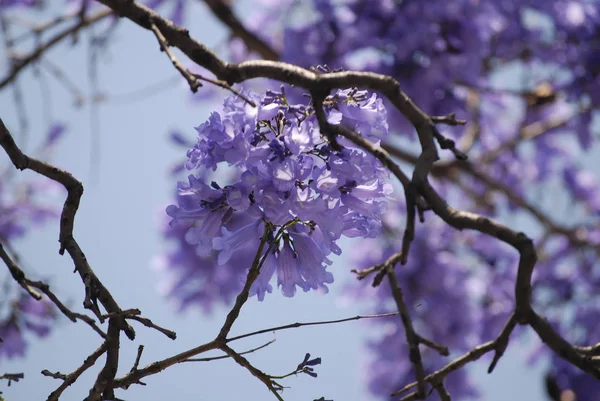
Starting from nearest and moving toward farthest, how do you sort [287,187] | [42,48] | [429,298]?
1. [287,187]
2. [42,48]
3. [429,298]

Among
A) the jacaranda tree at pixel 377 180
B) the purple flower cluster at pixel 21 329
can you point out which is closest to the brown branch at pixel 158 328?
the jacaranda tree at pixel 377 180

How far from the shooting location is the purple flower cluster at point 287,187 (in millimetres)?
1022

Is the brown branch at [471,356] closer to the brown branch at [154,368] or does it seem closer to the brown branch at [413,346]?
the brown branch at [413,346]

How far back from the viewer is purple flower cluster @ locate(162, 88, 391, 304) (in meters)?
1.02

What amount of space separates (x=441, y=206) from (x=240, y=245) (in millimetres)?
296

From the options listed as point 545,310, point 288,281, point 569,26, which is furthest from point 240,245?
point 545,310

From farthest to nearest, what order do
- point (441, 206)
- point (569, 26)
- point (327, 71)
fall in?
point (569, 26)
point (327, 71)
point (441, 206)

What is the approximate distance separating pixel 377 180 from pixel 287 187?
155mm

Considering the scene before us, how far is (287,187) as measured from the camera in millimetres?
1011

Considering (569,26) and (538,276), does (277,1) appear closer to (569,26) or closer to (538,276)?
(569,26)

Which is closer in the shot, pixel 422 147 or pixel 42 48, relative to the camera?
pixel 422 147

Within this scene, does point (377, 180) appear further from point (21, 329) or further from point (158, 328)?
point (21, 329)

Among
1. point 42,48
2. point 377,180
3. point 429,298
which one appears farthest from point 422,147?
point 429,298

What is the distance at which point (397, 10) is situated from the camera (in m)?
2.91
